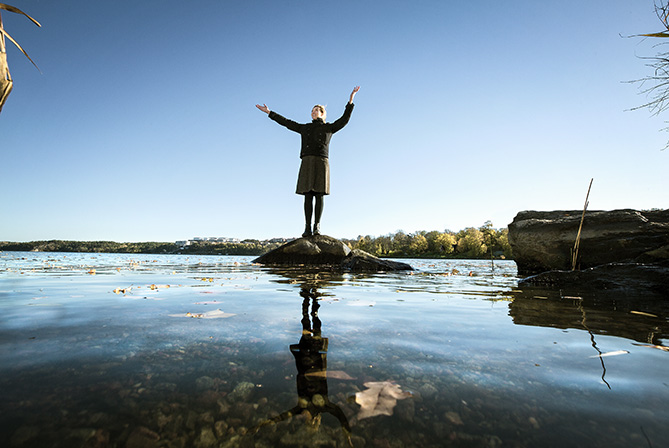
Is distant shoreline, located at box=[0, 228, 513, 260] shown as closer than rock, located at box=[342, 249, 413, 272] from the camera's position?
No

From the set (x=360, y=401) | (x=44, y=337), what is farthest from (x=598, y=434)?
(x=44, y=337)

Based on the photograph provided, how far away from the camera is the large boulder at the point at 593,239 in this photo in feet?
18.2

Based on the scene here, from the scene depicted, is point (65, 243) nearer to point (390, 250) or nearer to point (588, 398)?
point (390, 250)

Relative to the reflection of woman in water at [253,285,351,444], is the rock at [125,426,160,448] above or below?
above

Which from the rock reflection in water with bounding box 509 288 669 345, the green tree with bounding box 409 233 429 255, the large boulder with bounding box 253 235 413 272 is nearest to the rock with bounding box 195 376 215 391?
the rock reflection in water with bounding box 509 288 669 345

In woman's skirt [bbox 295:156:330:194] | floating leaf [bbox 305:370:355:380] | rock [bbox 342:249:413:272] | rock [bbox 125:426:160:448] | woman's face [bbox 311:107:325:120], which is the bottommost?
floating leaf [bbox 305:370:355:380]

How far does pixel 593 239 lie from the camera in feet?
20.1

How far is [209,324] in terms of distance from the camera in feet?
6.03

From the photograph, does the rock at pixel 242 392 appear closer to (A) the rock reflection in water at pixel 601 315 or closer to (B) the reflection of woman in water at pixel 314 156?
(A) the rock reflection in water at pixel 601 315

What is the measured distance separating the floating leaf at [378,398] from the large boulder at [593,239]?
20.4 ft

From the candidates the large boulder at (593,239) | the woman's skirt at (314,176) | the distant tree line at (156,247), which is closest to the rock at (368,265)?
the woman's skirt at (314,176)

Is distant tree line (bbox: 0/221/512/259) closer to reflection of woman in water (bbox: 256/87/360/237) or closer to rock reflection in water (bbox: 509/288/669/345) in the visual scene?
reflection of woman in water (bbox: 256/87/360/237)

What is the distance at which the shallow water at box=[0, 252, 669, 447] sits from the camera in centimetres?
73

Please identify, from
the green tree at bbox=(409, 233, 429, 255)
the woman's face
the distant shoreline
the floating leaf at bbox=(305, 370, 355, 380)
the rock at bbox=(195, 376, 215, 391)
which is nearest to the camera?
the rock at bbox=(195, 376, 215, 391)
